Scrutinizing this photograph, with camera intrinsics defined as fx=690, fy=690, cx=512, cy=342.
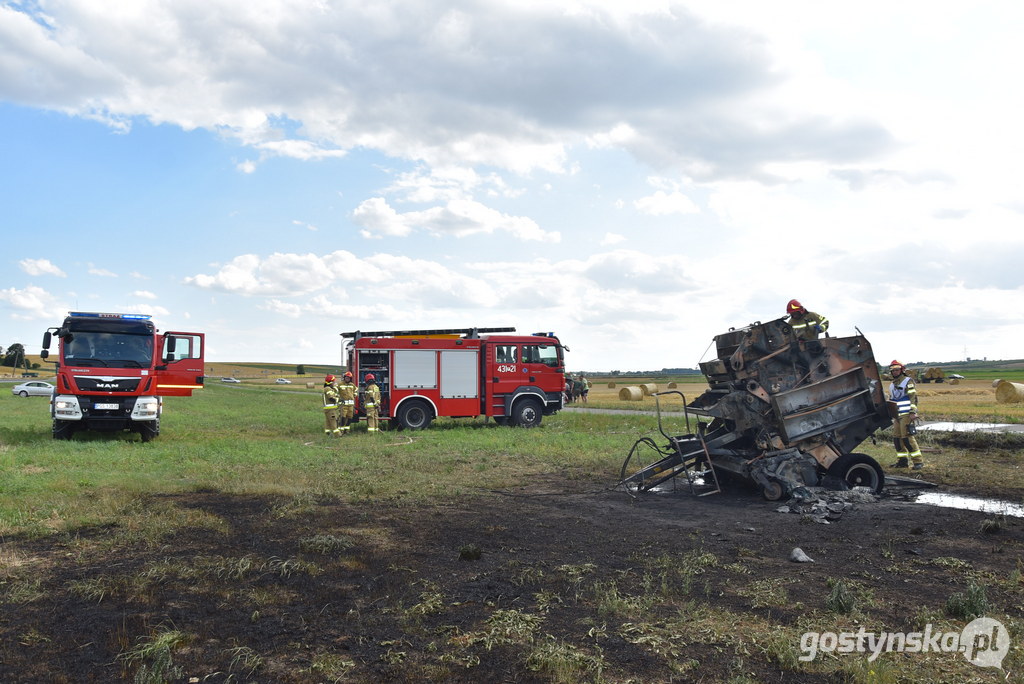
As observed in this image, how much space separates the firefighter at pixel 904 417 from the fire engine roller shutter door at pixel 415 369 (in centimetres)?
1185

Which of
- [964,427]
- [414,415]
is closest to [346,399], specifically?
[414,415]

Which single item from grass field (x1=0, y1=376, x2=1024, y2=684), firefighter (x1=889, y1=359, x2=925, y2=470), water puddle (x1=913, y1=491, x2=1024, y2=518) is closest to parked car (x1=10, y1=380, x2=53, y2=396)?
grass field (x1=0, y1=376, x2=1024, y2=684)

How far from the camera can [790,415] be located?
1010 cm

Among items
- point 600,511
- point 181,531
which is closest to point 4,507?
point 181,531

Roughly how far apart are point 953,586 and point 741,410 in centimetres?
469

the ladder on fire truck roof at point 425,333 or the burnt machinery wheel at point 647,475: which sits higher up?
the ladder on fire truck roof at point 425,333

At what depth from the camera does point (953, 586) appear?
19.2 feet

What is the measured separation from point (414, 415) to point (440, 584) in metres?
14.4

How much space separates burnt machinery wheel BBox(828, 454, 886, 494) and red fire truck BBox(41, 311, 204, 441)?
46.0 ft

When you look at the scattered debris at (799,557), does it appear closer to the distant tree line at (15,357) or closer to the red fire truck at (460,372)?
the red fire truck at (460,372)

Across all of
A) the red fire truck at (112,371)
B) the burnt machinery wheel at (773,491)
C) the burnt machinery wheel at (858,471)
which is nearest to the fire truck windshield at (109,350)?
the red fire truck at (112,371)

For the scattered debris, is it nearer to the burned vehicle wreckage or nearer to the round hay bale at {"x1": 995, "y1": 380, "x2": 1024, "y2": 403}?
the burned vehicle wreckage

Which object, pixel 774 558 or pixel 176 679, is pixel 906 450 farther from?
pixel 176 679

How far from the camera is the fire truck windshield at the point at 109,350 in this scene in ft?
51.0
